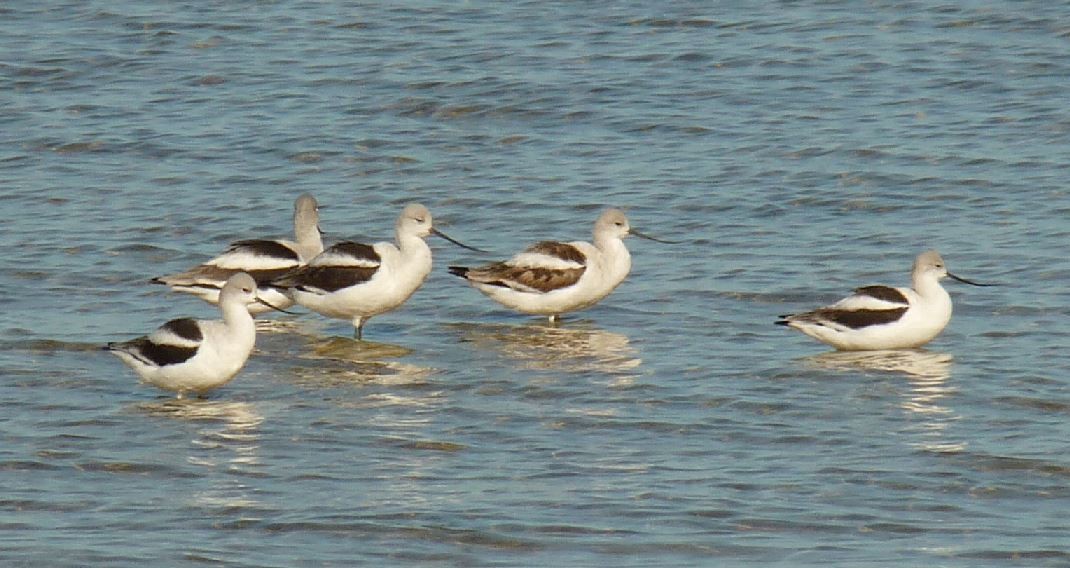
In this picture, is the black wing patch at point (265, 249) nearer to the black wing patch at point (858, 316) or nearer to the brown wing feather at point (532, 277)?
the brown wing feather at point (532, 277)

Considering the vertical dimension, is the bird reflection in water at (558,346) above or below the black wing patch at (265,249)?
below

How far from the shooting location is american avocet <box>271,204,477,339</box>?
1367cm

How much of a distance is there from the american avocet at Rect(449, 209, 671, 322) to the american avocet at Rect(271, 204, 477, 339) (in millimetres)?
395

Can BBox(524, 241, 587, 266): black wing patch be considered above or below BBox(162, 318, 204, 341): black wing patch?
A: above

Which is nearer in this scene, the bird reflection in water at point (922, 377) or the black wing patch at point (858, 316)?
the bird reflection in water at point (922, 377)

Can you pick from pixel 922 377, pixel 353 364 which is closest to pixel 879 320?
pixel 922 377

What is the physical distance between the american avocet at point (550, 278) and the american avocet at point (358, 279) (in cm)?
40

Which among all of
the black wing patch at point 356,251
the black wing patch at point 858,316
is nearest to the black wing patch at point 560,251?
the black wing patch at point 356,251

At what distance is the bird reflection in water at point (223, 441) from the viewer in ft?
31.6

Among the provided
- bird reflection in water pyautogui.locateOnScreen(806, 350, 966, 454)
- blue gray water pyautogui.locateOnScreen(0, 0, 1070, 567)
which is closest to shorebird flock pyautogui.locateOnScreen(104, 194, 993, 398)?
bird reflection in water pyautogui.locateOnScreen(806, 350, 966, 454)

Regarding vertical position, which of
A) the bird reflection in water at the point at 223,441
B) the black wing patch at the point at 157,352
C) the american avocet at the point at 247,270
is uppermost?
the american avocet at the point at 247,270

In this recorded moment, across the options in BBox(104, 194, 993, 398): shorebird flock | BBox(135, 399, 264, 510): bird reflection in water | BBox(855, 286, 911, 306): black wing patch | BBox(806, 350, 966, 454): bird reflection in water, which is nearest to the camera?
BBox(135, 399, 264, 510): bird reflection in water

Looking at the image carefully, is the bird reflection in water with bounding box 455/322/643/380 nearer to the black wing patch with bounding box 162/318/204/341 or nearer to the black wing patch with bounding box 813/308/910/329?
the black wing patch with bounding box 813/308/910/329

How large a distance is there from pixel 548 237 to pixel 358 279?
3.15 metres
